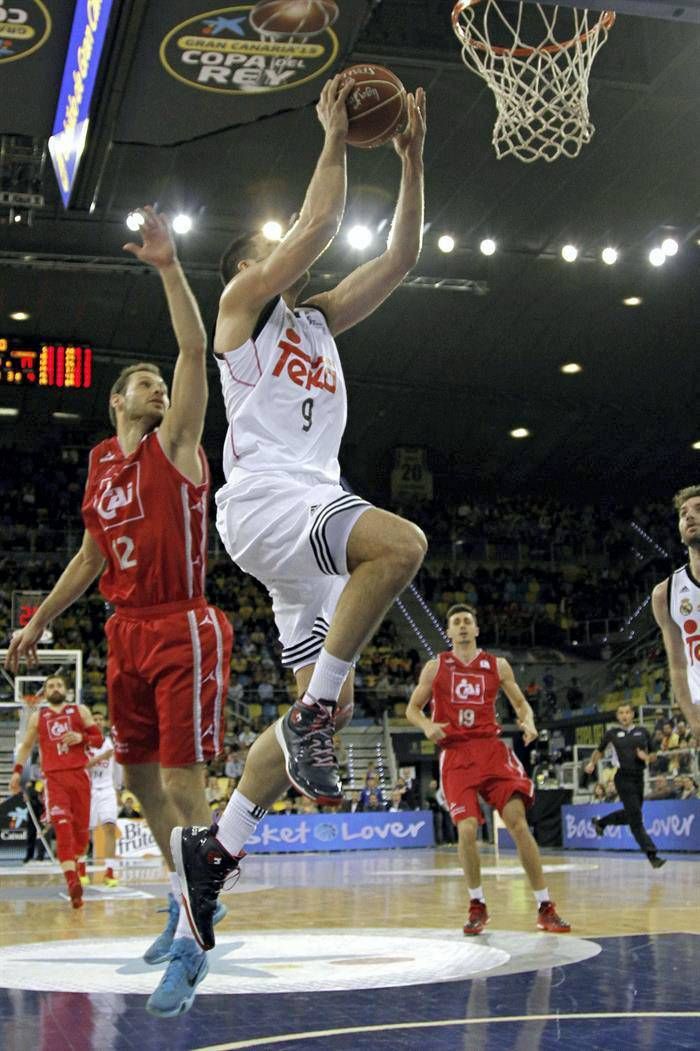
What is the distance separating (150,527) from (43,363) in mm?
17871

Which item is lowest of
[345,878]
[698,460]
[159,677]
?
[345,878]

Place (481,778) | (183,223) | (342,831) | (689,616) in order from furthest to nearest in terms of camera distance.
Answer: (342,831)
(183,223)
(481,778)
(689,616)

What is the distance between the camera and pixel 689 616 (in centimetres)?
717

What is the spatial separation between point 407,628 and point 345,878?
17.4 m

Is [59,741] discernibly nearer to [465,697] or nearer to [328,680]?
[465,697]

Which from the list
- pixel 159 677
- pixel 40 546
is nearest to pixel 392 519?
pixel 159 677

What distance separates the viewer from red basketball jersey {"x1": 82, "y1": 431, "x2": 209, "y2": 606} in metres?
5.04

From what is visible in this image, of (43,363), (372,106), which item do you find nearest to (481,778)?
(372,106)

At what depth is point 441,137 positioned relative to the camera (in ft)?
59.4

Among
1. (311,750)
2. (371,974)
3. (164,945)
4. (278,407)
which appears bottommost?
(371,974)

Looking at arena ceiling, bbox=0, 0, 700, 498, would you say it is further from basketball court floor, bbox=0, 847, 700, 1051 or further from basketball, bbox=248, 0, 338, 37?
basketball court floor, bbox=0, 847, 700, 1051

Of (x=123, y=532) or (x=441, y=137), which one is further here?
(x=441, y=137)

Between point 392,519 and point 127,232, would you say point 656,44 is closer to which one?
point 127,232

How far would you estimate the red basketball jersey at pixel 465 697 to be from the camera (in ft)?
28.6
